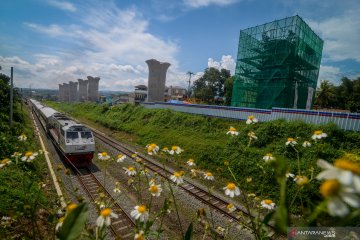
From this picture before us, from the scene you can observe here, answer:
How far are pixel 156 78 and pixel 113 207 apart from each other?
28.2 metres

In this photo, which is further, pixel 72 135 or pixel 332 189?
pixel 72 135

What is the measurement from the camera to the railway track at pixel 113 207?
7465 mm

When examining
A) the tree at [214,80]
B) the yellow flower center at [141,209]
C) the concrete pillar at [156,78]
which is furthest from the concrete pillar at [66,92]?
the yellow flower center at [141,209]

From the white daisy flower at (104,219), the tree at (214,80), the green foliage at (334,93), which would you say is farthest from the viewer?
the tree at (214,80)

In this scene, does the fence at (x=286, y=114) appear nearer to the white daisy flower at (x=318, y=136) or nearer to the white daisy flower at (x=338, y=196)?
the white daisy flower at (x=318, y=136)

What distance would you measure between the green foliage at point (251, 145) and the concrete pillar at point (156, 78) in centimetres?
1056

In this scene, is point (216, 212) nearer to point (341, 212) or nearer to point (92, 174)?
point (92, 174)

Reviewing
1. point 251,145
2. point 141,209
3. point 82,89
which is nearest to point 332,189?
point 141,209

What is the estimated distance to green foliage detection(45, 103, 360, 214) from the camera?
33.8ft

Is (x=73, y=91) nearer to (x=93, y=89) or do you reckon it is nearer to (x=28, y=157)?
(x=93, y=89)

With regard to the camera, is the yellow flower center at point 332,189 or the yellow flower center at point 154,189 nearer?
the yellow flower center at point 332,189

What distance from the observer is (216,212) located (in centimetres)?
902

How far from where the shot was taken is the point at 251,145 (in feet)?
47.5

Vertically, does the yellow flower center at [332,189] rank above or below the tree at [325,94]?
below
